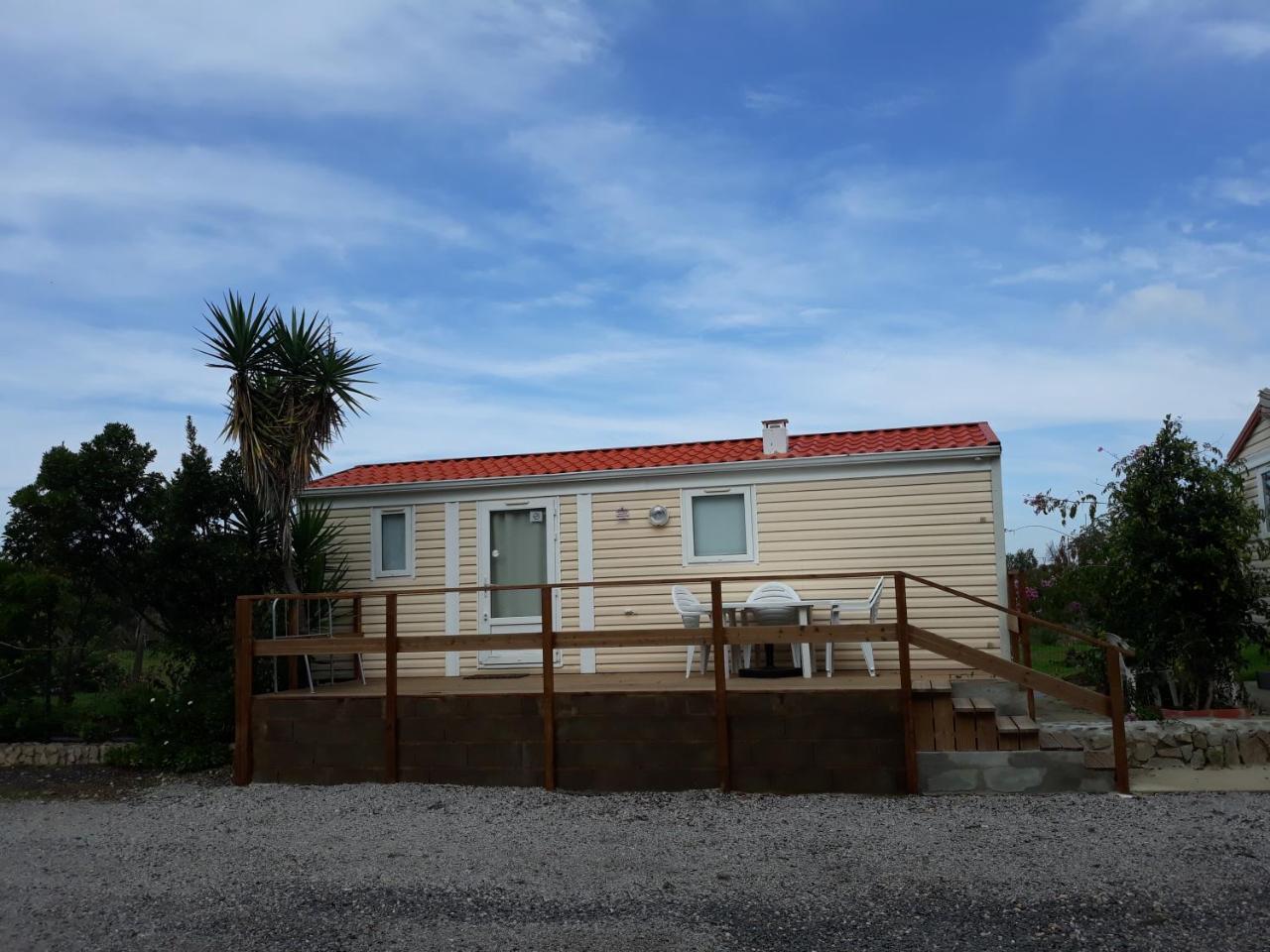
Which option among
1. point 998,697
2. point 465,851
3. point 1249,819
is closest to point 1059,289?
point 998,697

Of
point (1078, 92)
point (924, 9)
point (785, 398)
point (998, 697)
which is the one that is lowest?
point (998, 697)

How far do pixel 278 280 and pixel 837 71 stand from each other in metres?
6.33

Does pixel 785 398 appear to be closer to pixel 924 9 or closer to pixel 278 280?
pixel 924 9

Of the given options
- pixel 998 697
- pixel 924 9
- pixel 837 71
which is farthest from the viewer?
pixel 837 71

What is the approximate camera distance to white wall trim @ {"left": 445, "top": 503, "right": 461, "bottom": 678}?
9.96 meters

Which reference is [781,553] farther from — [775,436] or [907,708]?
[907,708]

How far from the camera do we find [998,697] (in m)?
7.76

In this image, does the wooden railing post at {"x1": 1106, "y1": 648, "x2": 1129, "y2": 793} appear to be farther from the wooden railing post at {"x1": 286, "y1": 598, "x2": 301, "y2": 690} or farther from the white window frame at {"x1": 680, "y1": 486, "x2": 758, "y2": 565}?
the wooden railing post at {"x1": 286, "y1": 598, "x2": 301, "y2": 690}

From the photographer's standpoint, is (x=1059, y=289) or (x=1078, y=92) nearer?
(x=1078, y=92)

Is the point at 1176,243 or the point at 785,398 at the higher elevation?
the point at 1176,243

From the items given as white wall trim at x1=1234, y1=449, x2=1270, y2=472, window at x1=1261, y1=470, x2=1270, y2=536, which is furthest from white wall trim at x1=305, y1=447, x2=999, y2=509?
window at x1=1261, y1=470, x2=1270, y2=536

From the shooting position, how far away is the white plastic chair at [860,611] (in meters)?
8.20

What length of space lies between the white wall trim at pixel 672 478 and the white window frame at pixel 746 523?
7 centimetres

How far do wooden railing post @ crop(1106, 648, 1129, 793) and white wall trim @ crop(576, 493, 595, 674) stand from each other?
4.76m
